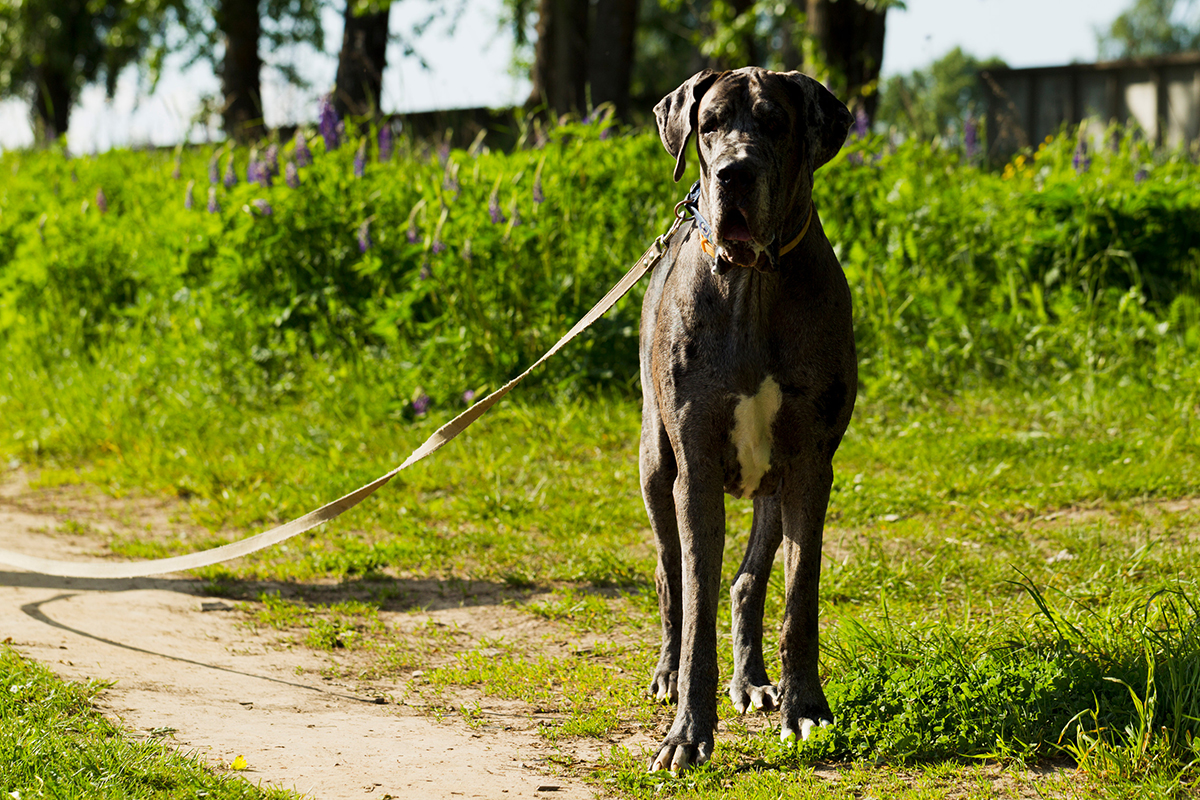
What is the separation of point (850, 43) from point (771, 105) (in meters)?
9.44

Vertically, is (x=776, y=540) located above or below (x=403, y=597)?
above

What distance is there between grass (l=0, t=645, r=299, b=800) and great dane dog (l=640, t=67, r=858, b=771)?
1.23m

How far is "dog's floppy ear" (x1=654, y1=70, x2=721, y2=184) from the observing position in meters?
3.03

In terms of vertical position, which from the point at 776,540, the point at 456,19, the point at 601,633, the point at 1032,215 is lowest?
the point at 601,633

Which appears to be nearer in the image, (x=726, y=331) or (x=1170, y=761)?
(x=1170, y=761)

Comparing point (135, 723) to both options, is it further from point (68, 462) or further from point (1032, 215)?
point (1032, 215)

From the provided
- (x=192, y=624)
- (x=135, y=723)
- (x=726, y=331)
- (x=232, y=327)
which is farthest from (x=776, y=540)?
(x=232, y=327)

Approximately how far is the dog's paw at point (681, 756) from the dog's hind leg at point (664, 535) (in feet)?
1.71

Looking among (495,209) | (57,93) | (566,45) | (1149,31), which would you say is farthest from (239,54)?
(1149,31)

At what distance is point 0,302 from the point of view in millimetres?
9484

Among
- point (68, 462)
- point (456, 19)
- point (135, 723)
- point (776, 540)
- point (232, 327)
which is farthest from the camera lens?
point (456, 19)

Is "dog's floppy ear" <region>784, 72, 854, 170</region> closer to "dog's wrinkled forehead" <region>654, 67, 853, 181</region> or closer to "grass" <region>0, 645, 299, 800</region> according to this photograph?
"dog's wrinkled forehead" <region>654, 67, 853, 181</region>

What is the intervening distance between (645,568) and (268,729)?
207 centimetres

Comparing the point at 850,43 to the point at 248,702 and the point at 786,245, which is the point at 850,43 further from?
the point at 248,702
